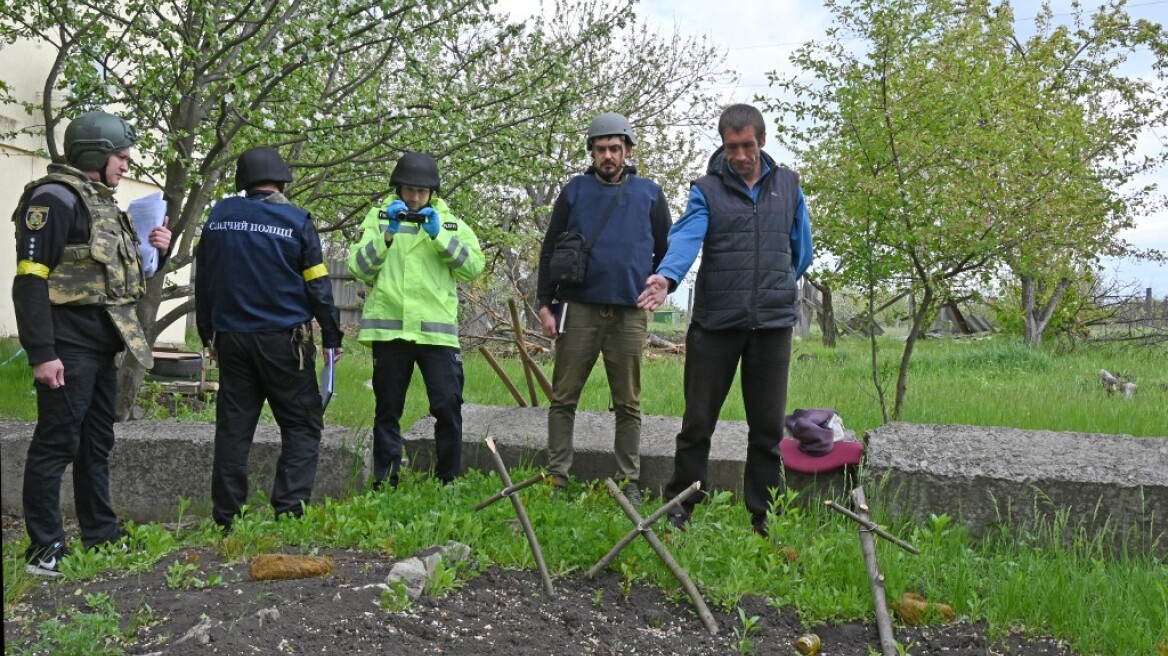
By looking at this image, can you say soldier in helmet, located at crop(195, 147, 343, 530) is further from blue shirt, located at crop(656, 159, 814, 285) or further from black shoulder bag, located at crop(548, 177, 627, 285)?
blue shirt, located at crop(656, 159, 814, 285)

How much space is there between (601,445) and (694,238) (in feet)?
5.42

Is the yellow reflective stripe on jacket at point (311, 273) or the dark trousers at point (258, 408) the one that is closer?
the dark trousers at point (258, 408)

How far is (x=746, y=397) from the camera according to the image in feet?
15.4

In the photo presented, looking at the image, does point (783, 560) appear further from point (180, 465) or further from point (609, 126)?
point (180, 465)

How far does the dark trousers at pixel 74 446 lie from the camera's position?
4.24m

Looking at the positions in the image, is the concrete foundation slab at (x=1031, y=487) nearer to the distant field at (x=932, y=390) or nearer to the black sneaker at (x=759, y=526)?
the black sneaker at (x=759, y=526)

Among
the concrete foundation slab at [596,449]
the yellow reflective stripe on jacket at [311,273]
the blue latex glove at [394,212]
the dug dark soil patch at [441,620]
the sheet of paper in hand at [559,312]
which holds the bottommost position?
the dug dark soil patch at [441,620]

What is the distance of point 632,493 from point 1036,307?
1230cm

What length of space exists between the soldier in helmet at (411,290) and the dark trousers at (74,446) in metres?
1.21

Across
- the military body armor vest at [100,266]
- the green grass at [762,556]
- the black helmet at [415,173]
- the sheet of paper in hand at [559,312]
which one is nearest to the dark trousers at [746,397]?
the green grass at [762,556]

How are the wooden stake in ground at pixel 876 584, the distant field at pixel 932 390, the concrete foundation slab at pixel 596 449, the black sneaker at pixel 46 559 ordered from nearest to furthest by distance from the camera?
the wooden stake in ground at pixel 876 584, the black sneaker at pixel 46 559, the concrete foundation slab at pixel 596 449, the distant field at pixel 932 390

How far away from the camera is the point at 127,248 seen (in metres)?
4.51

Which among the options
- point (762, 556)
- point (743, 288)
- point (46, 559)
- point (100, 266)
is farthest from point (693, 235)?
point (46, 559)

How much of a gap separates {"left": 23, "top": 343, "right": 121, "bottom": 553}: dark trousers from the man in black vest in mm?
2477
